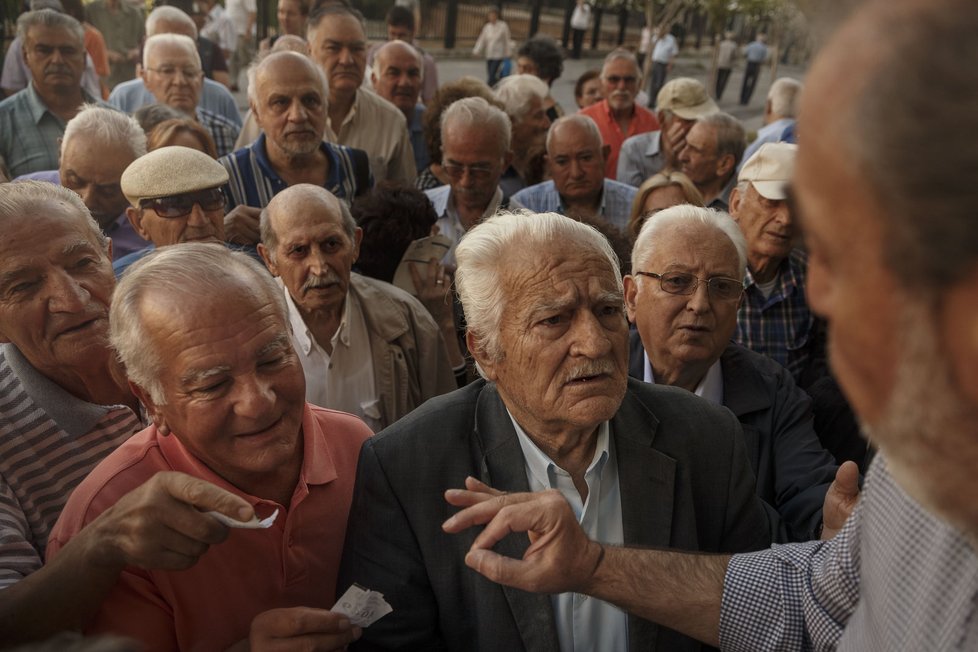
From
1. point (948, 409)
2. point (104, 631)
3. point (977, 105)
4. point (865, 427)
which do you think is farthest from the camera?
point (104, 631)

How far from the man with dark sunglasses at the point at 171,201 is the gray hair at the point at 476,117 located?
159 cm

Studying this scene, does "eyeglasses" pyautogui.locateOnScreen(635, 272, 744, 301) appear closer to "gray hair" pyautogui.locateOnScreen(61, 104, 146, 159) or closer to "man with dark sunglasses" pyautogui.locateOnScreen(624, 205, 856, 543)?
"man with dark sunglasses" pyautogui.locateOnScreen(624, 205, 856, 543)

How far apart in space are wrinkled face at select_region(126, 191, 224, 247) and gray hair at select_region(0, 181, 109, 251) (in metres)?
1.20

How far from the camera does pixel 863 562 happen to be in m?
1.62

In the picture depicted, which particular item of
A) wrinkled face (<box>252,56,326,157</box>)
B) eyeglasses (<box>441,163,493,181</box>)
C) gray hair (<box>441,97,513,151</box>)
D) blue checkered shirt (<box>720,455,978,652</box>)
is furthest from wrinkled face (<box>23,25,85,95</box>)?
blue checkered shirt (<box>720,455,978,652</box>)

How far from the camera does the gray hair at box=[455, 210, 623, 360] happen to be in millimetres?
2480

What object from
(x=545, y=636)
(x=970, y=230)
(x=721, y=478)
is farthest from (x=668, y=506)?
(x=970, y=230)

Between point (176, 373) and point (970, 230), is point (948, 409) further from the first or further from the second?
point (176, 373)

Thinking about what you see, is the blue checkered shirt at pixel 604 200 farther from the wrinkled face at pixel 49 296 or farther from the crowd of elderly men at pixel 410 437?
the wrinkled face at pixel 49 296

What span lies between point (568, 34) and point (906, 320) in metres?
26.6

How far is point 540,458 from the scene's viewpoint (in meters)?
2.45

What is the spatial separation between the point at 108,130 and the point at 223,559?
2.97 m

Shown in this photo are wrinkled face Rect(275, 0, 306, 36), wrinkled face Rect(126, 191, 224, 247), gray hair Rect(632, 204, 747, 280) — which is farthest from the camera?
wrinkled face Rect(275, 0, 306, 36)

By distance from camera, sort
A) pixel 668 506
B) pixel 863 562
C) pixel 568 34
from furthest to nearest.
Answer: pixel 568 34, pixel 668 506, pixel 863 562
